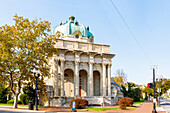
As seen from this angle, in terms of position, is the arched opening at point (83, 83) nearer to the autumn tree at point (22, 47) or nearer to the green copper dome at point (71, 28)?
the green copper dome at point (71, 28)

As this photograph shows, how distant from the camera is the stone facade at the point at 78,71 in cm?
3678

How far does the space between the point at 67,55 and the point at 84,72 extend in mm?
7203

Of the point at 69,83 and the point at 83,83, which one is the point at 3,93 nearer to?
the point at 69,83

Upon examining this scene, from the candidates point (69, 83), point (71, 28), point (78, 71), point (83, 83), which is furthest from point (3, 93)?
point (71, 28)

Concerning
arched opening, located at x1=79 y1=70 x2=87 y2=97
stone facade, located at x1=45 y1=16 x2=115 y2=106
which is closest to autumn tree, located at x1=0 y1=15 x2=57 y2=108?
stone facade, located at x1=45 y1=16 x2=115 y2=106

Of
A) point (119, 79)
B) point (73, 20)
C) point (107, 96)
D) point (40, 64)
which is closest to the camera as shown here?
point (40, 64)

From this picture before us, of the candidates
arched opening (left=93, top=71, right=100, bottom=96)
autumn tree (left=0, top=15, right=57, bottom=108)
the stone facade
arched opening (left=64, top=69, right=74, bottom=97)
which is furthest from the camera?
arched opening (left=93, top=71, right=100, bottom=96)

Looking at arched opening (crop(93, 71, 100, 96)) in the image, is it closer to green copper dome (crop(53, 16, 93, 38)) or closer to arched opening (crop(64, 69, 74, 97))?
arched opening (crop(64, 69, 74, 97))

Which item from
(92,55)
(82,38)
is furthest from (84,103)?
(82,38)

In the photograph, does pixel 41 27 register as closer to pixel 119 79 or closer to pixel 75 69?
pixel 75 69

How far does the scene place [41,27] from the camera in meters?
29.7

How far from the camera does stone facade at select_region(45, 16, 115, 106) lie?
36.8 metres

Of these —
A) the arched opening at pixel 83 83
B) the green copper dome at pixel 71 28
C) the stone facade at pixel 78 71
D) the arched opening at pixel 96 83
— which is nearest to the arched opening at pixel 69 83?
the stone facade at pixel 78 71

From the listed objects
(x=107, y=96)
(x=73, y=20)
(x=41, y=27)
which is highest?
(x=73, y=20)
